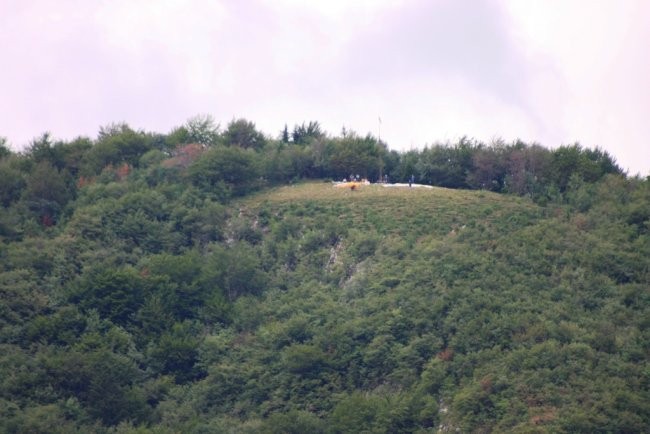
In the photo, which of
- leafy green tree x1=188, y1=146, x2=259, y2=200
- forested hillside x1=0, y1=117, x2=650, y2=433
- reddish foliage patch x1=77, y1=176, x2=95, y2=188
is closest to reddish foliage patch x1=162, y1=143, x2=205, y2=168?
forested hillside x1=0, y1=117, x2=650, y2=433

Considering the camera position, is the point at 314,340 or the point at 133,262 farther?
the point at 133,262

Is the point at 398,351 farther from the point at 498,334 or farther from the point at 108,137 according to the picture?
the point at 108,137

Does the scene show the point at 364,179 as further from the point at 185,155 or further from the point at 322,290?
the point at 322,290

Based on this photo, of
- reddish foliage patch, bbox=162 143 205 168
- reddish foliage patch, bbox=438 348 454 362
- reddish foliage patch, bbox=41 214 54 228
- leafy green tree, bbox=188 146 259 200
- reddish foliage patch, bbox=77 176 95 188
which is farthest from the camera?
reddish foliage patch, bbox=77 176 95 188

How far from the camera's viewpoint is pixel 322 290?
82.4m

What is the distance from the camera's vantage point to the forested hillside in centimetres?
7100

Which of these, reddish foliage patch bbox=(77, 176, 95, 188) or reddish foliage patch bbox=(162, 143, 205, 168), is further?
reddish foliage patch bbox=(77, 176, 95, 188)

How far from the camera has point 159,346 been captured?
80125mm

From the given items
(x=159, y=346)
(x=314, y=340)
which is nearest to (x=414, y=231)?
(x=314, y=340)

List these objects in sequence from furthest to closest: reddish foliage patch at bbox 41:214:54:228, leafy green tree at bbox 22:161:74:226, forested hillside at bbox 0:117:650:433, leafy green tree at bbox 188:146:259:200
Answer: leafy green tree at bbox 188:146:259:200
leafy green tree at bbox 22:161:74:226
reddish foliage patch at bbox 41:214:54:228
forested hillside at bbox 0:117:650:433

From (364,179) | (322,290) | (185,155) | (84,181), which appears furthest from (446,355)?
(84,181)

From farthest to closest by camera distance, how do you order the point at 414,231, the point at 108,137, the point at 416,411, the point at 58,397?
1. the point at 108,137
2. the point at 414,231
3. the point at 58,397
4. the point at 416,411

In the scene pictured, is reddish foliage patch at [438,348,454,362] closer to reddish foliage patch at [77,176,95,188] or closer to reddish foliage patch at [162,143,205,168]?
reddish foliage patch at [162,143,205,168]

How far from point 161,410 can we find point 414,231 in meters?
19.6
